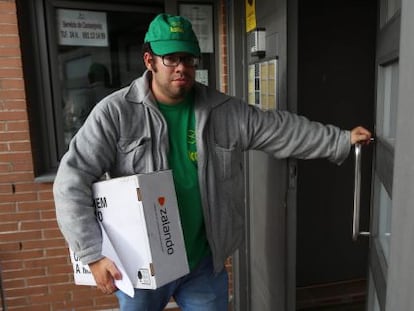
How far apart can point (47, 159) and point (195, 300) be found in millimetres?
1358

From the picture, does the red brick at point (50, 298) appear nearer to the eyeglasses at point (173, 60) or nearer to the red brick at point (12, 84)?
the red brick at point (12, 84)

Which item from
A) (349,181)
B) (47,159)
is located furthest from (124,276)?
(349,181)

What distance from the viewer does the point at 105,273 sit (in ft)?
4.93

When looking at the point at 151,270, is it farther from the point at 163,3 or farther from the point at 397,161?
the point at 163,3

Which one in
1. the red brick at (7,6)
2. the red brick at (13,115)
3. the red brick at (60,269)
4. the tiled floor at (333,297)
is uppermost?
the red brick at (7,6)

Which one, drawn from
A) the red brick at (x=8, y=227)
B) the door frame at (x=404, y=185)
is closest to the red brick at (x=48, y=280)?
the red brick at (x=8, y=227)

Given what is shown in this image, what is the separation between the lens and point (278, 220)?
1809 mm

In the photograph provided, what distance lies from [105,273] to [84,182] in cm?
34

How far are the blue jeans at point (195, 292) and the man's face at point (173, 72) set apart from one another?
2.40ft

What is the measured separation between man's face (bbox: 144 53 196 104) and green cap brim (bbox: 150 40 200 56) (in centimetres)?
3

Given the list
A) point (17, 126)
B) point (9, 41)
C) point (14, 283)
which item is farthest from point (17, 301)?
point (9, 41)

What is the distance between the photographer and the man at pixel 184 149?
4.91 feet

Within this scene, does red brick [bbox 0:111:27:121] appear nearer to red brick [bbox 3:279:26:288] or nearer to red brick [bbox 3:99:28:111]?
red brick [bbox 3:99:28:111]

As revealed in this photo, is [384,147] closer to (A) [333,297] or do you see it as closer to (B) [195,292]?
(B) [195,292]
